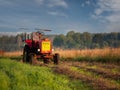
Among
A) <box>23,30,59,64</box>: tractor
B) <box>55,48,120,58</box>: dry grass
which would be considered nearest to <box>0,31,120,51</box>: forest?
<box>55,48,120,58</box>: dry grass

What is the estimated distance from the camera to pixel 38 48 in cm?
1942

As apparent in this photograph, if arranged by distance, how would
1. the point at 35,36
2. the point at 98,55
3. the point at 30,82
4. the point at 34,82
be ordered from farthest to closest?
the point at 98,55 → the point at 35,36 → the point at 34,82 → the point at 30,82

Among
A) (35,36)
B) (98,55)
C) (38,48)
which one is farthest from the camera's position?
(98,55)

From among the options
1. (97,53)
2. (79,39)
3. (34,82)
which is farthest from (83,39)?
(34,82)

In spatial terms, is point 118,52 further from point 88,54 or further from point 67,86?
point 67,86

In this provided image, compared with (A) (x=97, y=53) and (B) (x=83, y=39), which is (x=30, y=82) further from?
(B) (x=83, y=39)

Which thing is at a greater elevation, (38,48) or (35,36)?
(35,36)

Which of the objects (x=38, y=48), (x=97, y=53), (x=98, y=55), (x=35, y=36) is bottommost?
(x=98, y=55)

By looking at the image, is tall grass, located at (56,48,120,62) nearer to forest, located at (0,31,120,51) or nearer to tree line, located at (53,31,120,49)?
forest, located at (0,31,120,51)

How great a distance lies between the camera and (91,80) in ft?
36.1

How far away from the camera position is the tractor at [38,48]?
18844mm

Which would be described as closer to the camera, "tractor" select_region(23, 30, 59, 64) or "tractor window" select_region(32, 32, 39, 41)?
"tractor" select_region(23, 30, 59, 64)

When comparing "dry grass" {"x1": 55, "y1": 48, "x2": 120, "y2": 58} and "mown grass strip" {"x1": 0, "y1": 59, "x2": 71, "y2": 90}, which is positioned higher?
"dry grass" {"x1": 55, "y1": 48, "x2": 120, "y2": 58}

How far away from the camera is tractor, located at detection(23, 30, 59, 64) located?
1884cm
